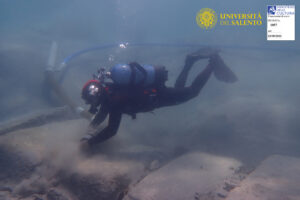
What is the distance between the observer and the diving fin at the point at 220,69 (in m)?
6.61

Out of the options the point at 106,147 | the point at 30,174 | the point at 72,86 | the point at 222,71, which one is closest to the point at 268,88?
the point at 222,71

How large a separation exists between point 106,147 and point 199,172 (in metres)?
2.17

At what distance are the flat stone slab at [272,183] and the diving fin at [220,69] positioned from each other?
300 centimetres

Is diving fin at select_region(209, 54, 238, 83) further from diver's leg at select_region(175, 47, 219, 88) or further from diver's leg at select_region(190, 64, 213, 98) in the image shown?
diver's leg at select_region(190, 64, 213, 98)

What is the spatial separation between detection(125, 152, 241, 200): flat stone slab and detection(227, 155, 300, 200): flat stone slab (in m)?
0.43

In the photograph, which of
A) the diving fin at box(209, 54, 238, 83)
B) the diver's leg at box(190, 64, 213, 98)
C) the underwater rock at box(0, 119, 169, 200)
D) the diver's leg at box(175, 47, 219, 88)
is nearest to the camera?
the underwater rock at box(0, 119, 169, 200)

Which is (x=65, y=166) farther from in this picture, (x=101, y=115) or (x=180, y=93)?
(x=180, y=93)

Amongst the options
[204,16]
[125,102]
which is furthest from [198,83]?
[204,16]

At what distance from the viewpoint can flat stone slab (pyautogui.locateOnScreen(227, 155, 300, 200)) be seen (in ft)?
10.6

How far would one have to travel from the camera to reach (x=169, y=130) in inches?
276

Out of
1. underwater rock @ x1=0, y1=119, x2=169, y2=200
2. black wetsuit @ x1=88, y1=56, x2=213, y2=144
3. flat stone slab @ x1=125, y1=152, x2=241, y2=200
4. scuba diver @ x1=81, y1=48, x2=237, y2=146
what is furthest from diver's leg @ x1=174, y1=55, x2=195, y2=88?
flat stone slab @ x1=125, y1=152, x2=241, y2=200

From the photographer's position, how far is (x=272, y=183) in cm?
354

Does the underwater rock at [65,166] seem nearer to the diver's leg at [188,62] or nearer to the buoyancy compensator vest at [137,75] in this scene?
the buoyancy compensator vest at [137,75]

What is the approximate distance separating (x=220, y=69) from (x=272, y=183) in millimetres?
3859
